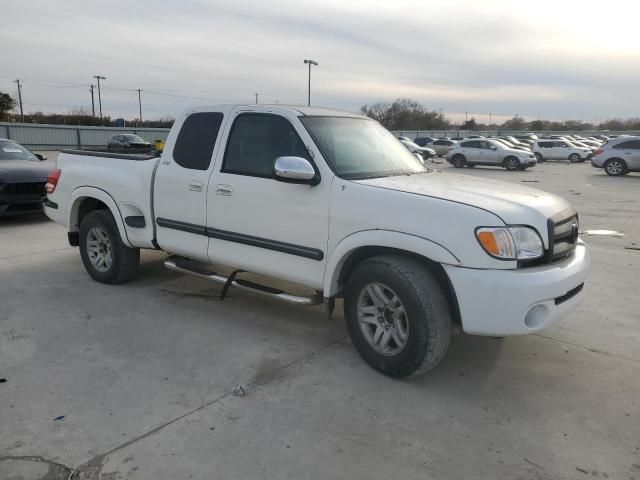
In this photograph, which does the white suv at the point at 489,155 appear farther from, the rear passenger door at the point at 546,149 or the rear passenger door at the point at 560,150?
the rear passenger door at the point at 546,149

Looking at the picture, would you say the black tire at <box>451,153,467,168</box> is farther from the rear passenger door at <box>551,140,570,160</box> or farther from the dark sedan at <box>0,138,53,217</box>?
the dark sedan at <box>0,138,53,217</box>

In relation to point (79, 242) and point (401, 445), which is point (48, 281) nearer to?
point (79, 242)

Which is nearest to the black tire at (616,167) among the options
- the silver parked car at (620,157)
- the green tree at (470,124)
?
the silver parked car at (620,157)

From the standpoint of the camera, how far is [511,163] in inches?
1097

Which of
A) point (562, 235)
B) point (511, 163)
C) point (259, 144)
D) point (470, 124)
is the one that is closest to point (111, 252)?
point (259, 144)

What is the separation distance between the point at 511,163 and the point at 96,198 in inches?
1006

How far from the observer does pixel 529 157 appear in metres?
27.8

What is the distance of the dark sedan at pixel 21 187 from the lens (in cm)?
914

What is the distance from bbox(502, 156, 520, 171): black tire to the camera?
27616 mm

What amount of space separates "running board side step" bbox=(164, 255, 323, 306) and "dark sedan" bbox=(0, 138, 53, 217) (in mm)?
5311

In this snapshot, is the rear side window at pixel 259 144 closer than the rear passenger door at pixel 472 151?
Yes

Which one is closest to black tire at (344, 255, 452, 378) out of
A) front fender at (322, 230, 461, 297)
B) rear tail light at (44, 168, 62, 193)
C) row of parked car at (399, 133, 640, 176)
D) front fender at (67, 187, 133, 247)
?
front fender at (322, 230, 461, 297)

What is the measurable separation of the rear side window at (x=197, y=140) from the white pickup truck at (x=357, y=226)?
0.01 m

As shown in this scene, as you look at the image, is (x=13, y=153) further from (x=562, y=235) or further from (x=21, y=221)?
(x=562, y=235)
